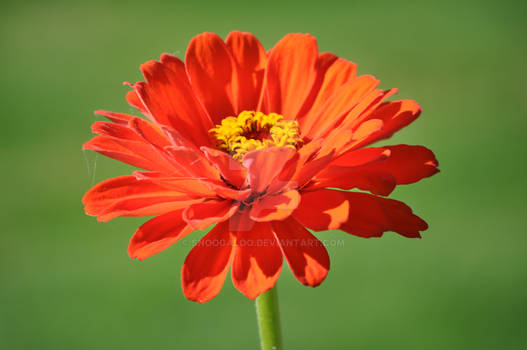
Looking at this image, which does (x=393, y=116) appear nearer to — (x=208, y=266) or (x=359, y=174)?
(x=359, y=174)

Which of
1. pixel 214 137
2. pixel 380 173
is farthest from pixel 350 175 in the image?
pixel 214 137

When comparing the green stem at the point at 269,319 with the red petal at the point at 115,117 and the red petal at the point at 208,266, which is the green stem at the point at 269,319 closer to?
the red petal at the point at 208,266

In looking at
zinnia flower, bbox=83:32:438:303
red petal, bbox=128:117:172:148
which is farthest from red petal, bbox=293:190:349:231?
red petal, bbox=128:117:172:148

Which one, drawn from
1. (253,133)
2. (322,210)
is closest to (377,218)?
(322,210)

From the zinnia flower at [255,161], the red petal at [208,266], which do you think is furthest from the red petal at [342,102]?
the red petal at [208,266]

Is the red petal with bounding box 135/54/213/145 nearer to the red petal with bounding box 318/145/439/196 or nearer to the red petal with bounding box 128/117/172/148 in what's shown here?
the red petal with bounding box 128/117/172/148
